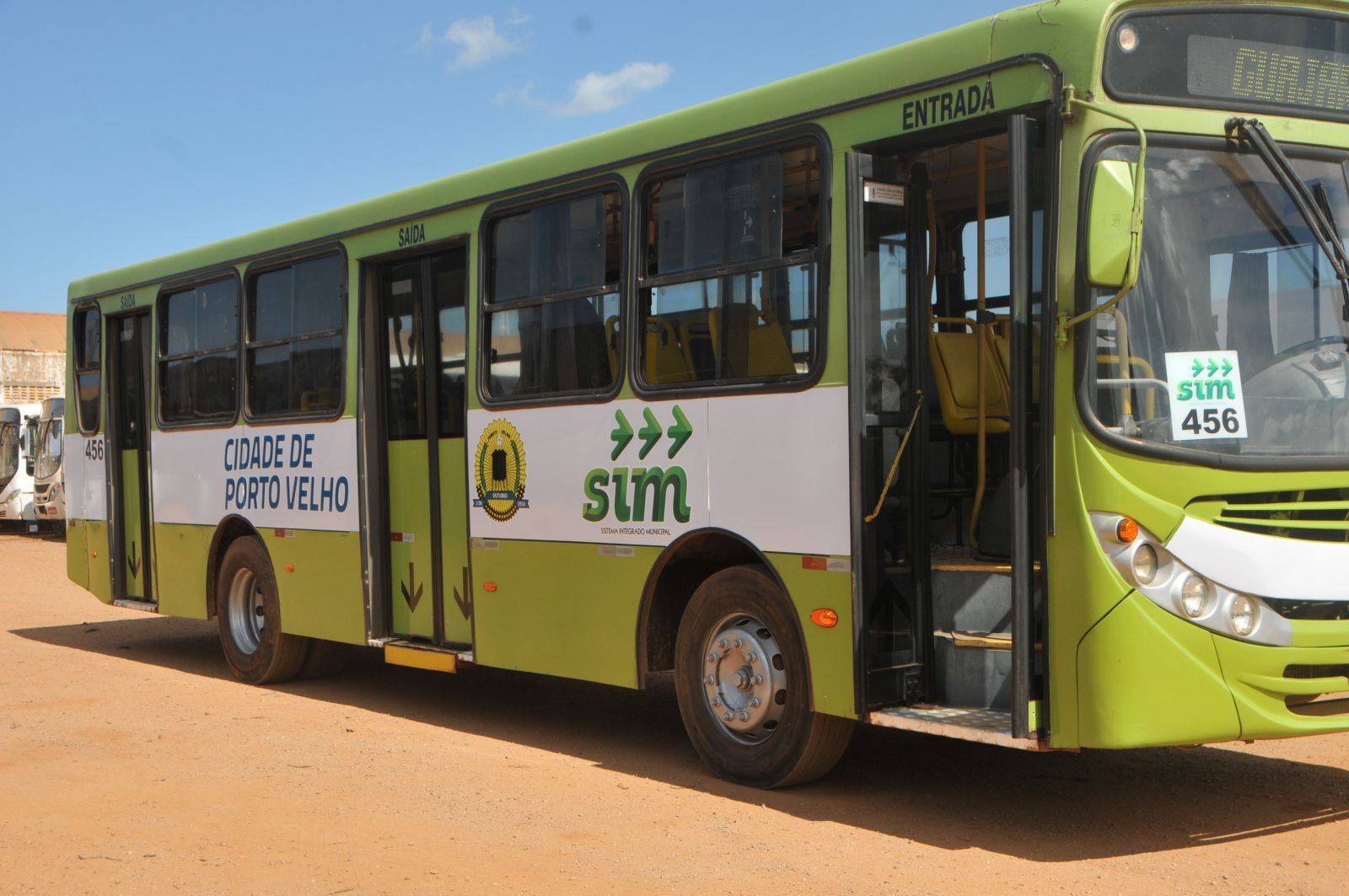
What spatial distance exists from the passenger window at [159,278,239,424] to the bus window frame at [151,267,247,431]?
0.01 m

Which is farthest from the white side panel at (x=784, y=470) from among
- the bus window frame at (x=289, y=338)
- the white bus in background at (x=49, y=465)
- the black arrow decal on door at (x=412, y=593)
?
the white bus in background at (x=49, y=465)

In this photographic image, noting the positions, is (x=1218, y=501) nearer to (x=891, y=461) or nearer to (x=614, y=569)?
(x=891, y=461)

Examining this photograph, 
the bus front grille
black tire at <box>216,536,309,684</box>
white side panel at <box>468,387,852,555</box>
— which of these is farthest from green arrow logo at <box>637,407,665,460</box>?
black tire at <box>216,536,309,684</box>

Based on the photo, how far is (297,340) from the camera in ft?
36.2

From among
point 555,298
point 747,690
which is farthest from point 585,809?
point 555,298

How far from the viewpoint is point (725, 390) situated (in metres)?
7.40

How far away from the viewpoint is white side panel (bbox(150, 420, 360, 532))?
34.5 feet

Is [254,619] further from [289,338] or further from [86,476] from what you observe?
[86,476]

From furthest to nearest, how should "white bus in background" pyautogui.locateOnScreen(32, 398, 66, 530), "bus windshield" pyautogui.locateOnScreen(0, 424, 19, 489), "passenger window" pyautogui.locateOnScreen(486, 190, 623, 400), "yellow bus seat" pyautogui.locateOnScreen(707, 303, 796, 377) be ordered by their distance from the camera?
"bus windshield" pyautogui.locateOnScreen(0, 424, 19, 489) → "white bus in background" pyautogui.locateOnScreen(32, 398, 66, 530) → "passenger window" pyautogui.locateOnScreen(486, 190, 623, 400) → "yellow bus seat" pyautogui.locateOnScreen(707, 303, 796, 377)

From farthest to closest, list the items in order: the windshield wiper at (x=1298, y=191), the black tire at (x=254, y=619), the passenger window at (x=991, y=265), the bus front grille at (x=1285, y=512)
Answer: the black tire at (x=254, y=619), the passenger window at (x=991, y=265), the windshield wiper at (x=1298, y=191), the bus front grille at (x=1285, y=512)

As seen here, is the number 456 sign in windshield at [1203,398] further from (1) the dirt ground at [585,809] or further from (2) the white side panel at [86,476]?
(2) the white side panel at [86,476]

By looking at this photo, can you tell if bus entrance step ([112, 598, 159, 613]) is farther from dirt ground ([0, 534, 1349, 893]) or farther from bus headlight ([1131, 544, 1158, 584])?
bus headlight ([1131, 544, 1158, 584])

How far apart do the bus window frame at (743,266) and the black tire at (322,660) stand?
482cm

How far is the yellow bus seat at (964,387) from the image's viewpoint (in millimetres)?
7211
